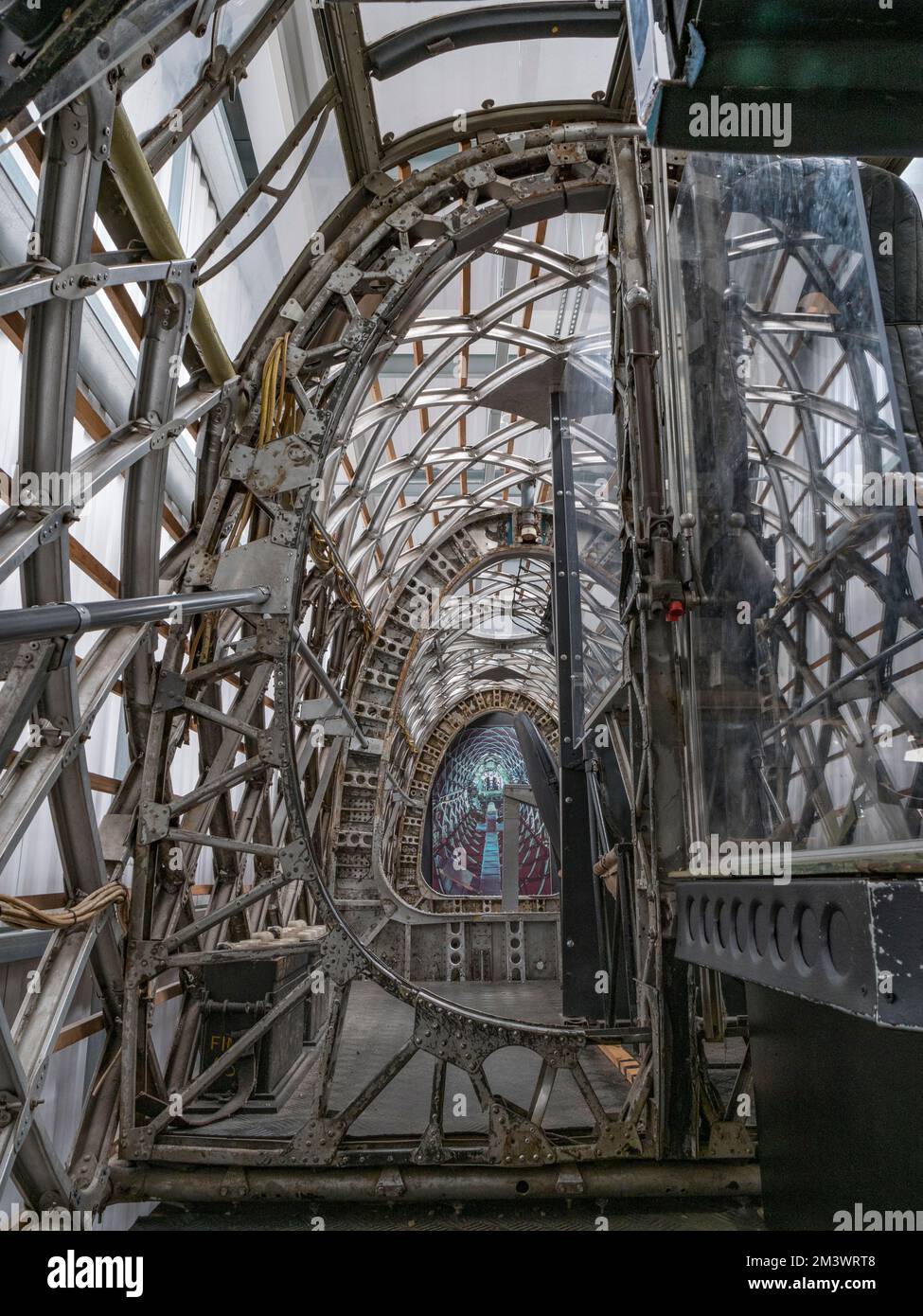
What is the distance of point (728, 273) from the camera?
13.0ft

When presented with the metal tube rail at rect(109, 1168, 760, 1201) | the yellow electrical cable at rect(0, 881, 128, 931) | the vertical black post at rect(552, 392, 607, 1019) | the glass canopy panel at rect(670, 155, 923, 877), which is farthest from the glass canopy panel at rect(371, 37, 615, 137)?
the metal tube rail at rect(109, 1168, 760, 1201)

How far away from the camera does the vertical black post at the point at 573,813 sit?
9.41 m

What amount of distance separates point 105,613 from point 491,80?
5.93 metres

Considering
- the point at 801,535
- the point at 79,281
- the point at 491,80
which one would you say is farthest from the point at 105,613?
the point at 491,80

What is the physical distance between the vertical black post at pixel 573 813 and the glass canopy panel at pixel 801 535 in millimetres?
5494

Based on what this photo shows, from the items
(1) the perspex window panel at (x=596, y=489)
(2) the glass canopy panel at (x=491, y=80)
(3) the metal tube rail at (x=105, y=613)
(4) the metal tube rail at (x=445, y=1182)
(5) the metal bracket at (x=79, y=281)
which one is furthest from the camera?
(1) the perspex window panel at (x=596, y=489)

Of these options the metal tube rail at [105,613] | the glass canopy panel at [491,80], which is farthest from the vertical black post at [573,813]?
the metal tube rail at [105,613]

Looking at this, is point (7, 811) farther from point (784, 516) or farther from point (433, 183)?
point (433, 183)

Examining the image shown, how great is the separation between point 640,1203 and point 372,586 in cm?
1230

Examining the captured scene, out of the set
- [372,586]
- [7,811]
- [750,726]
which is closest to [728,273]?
[750,726]

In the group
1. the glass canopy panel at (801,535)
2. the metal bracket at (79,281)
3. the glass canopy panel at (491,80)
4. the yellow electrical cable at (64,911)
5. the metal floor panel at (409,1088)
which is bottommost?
the metal floor panel at (409,1088)

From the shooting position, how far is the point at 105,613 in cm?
380

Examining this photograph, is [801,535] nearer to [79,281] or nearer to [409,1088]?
[79,281]

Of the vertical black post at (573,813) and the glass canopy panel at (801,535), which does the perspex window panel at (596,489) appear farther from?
the glass canopy panel at (801,535)
